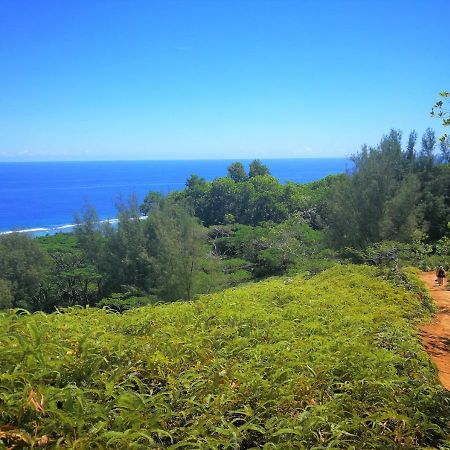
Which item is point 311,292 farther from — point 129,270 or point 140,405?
point 129,270

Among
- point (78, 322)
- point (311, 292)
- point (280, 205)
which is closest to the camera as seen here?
point (78, 322)

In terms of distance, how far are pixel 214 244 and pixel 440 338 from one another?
2407 cm

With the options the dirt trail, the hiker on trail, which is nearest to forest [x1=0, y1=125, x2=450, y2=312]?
the hiker on trail

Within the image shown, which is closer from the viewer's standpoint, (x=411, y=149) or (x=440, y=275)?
(x=440, y=275)

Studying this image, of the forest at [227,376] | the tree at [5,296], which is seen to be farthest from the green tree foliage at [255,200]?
the forest at [227,376]

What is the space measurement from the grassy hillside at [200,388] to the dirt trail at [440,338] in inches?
42.2

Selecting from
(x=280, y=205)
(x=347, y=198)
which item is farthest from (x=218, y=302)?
(x=280, y=205)

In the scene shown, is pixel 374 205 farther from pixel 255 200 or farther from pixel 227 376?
pixel 255 200

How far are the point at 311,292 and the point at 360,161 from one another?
1466cm

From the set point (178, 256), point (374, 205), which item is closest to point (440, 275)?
point (374, 205)

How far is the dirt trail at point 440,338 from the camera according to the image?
160 inches

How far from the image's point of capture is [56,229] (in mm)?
62250

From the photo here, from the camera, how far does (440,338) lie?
5410 mm

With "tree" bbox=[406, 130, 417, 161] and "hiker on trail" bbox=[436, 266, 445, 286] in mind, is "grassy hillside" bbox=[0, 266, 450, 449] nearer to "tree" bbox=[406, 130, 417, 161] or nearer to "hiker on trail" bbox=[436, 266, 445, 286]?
"hiker on trail" bbox=[436, 266, 445, 286]
